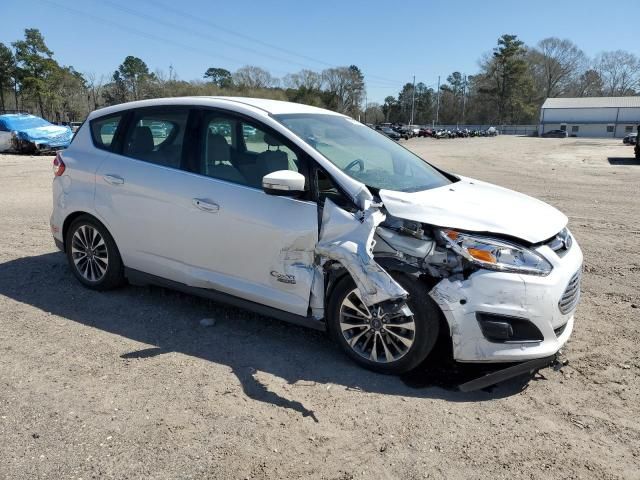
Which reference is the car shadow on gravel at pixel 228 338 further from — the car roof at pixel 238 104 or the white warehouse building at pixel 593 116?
the white warehouse building at pixel 593 116

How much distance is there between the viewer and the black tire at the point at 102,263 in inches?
189

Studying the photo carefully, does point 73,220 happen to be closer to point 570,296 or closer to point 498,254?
point 498,254

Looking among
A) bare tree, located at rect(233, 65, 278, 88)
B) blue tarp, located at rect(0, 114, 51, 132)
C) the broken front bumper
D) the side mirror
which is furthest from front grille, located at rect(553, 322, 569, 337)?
bare tree, located at rect(233, 65, 278, 88)

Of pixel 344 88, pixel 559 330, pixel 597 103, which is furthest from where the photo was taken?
pixel 344 88

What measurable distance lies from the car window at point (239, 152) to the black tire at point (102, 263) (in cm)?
129

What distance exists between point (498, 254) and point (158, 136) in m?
3.05

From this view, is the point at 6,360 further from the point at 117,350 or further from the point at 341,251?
the point at 341,251

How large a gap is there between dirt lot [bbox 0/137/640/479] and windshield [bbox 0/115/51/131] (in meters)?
24.4

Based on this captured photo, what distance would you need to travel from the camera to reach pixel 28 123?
2591cm

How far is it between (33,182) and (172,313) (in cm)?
1214

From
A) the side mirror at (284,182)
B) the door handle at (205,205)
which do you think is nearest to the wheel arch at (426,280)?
the side mirror at (284,182)

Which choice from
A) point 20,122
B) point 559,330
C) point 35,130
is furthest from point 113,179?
point 20,122

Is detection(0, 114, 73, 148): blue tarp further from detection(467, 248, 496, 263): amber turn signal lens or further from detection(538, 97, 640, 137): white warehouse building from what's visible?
detection(538, 97, 640, 137): white warehouse building

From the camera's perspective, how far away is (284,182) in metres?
3.55
